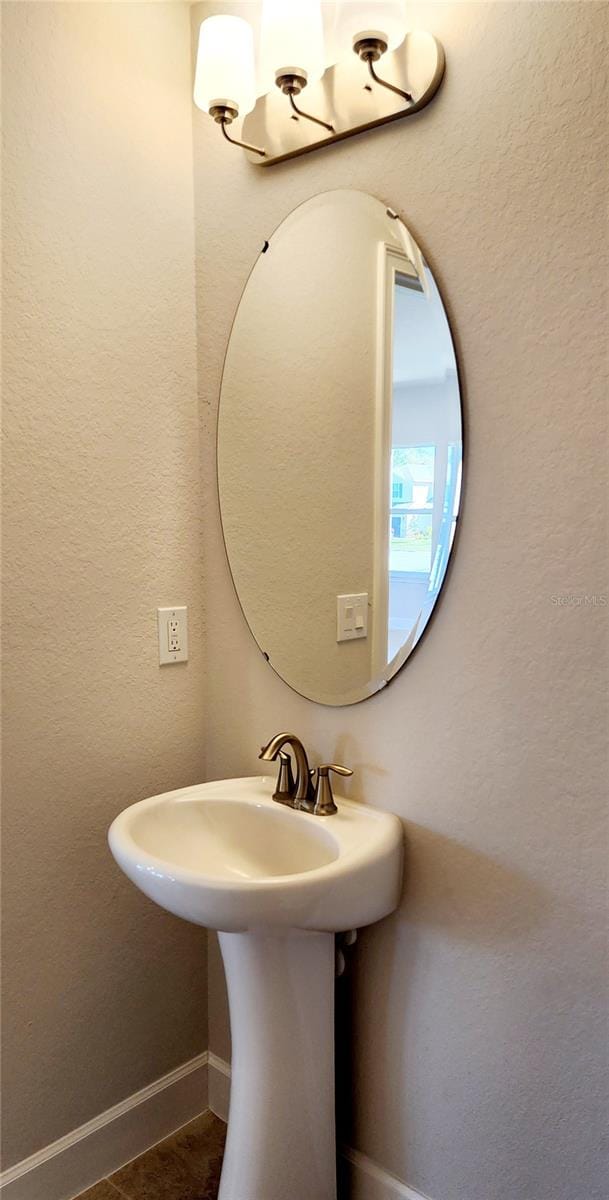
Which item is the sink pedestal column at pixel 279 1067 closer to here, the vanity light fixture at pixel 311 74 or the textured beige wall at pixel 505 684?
the textured beige wall at pixel 505 684

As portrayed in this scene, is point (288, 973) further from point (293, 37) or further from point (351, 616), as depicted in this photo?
point (293, 37)

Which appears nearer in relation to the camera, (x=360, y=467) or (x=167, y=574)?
(x=360, y=467)

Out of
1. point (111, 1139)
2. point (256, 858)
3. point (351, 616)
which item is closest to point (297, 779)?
point (256, 858)

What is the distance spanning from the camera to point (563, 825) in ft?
3.94

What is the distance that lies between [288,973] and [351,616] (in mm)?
630

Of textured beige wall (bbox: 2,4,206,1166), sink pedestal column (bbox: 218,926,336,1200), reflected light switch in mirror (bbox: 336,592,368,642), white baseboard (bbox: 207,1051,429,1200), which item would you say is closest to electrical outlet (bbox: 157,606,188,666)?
textured beige wall (bbox: 2,4,206,1166)

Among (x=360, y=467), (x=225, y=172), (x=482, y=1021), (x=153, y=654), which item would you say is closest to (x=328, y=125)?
(x=225, y=172)

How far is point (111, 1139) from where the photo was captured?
1649 mm

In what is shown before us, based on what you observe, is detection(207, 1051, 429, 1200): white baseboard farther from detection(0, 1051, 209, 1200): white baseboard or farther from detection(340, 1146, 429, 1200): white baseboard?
detection(0, 1051, 209, 1200): white baseboard

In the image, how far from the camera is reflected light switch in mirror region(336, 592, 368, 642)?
1458 millimetres

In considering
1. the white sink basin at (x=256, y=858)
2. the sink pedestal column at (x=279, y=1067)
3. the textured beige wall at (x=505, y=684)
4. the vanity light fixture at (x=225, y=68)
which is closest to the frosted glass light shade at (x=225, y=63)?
the vanity light fixture at (x=225, y=68)

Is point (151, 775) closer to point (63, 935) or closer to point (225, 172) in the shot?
point (63, 935)

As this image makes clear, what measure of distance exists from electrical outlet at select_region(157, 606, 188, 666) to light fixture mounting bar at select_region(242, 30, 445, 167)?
920 mm

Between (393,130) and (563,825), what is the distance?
117cm
